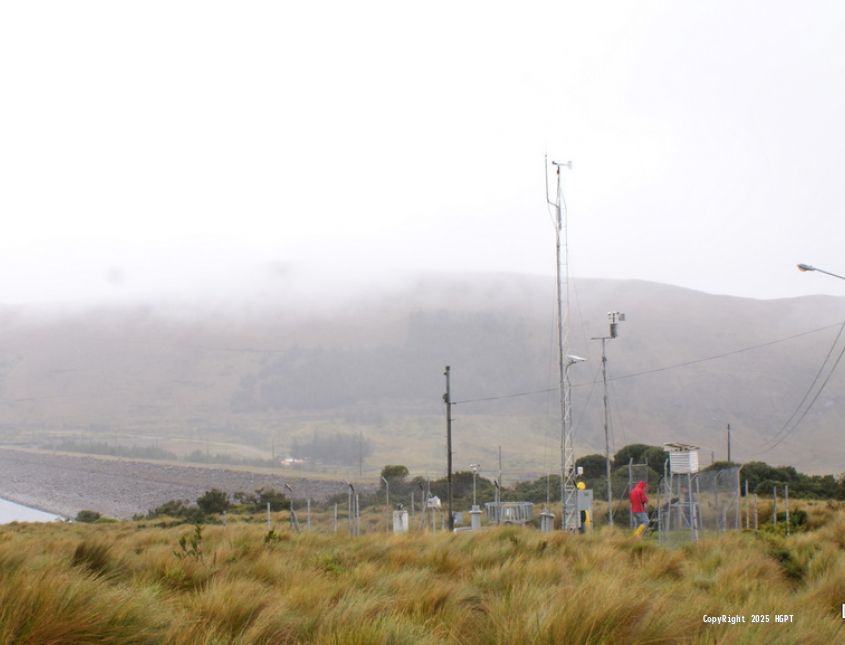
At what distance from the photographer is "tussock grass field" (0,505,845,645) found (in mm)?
5449

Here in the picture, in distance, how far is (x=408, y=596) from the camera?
7.61m

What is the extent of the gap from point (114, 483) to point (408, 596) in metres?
109

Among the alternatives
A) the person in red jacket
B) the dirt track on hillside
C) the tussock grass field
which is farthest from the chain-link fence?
the dirt track on hillside

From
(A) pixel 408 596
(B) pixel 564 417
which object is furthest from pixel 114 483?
(A) pixel 408 596

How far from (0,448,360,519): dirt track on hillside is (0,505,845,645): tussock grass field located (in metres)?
74.5

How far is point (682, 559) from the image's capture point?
41.2ft

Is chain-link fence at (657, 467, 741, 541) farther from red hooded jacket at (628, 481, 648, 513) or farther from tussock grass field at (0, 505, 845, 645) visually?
tussock grass field at (0, 505, 845, 645)

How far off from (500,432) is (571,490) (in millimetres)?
123183

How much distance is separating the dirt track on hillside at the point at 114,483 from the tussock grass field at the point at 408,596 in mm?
74502

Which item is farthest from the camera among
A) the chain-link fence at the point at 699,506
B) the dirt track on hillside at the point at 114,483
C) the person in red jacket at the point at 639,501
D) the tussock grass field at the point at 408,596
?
the dirt track on hillside at the point at 114,483

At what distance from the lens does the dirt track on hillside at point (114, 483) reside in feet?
304

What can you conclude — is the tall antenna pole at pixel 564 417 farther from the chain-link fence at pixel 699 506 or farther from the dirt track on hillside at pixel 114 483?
the dirt track on hillside at pixel 114 483

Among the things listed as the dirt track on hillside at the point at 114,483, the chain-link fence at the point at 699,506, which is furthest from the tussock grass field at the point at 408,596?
the dirt track on hillside at the point at 114,483

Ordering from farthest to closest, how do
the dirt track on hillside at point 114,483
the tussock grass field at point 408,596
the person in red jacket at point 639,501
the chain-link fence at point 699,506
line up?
the dirt track on hillside at point 114,483 → the person in red jacket at point 639,501 → the chain-link fence at point 699,506 → the tussock grass field at point 408,596
